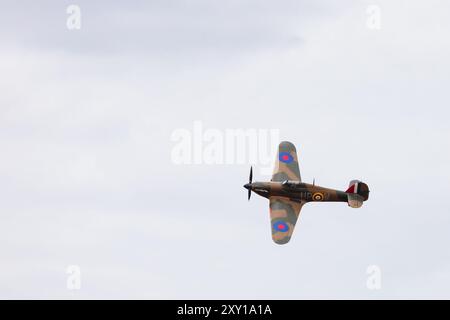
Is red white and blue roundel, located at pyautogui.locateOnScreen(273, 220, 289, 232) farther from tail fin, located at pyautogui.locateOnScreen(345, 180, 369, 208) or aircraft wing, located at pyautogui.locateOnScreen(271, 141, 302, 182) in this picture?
tail fin, located at pyautogui.locateOnScreen(345, 180, 369, 208)

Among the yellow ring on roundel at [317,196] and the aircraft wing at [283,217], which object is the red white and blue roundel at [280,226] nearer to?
the aircraft wing at [283,217]

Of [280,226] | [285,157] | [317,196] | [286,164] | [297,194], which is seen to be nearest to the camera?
[280,226]

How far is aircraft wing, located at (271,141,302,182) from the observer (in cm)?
9794

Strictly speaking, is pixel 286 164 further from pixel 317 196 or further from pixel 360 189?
pixel 360 189

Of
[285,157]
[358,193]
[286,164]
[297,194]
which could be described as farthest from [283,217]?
[285,157]

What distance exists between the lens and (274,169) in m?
98.4

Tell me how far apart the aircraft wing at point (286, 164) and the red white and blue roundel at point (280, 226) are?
6.12m

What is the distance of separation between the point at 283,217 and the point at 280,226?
122 centimetres

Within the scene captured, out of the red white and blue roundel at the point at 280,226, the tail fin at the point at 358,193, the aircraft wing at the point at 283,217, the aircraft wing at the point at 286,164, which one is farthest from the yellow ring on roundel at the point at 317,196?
the red white and blue roundel at the point at 280,226

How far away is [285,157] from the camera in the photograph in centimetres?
9894
